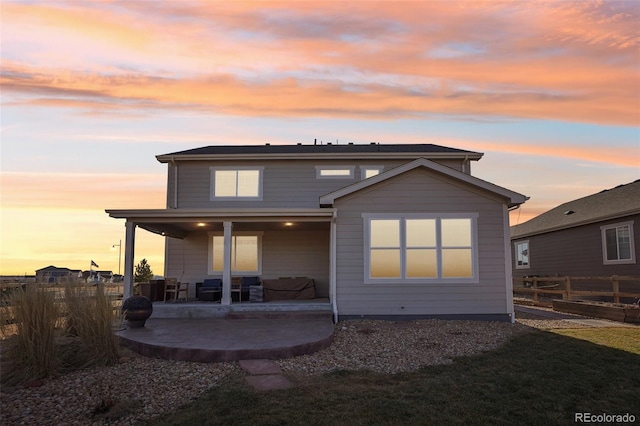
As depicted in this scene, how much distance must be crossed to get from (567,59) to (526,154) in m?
6.07

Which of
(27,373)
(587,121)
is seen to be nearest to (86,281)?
(27,373)

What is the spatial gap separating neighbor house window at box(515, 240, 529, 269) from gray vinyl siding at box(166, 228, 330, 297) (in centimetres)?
1358

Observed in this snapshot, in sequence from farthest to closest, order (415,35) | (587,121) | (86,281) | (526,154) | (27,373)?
(526,154) < (587,121) < (415,35) < (86,281) < (27,373)

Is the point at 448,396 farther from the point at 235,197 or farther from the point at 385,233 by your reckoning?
the point at 235,197

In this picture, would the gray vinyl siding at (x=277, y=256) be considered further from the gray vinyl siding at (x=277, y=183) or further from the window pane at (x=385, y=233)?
the window pane at (x=385, y=233)

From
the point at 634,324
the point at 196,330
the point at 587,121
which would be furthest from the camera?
the point at 587,121

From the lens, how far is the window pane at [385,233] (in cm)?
1184

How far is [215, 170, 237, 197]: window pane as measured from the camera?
51.4ft

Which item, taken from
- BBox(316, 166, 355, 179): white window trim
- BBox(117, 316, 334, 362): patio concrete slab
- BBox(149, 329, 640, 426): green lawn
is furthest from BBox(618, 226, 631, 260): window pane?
BBox(117, 316, 334, 362): patio concrete slab

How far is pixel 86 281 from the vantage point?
7641mm

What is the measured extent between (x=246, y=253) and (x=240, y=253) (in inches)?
7.6

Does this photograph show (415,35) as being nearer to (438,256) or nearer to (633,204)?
(438,256)

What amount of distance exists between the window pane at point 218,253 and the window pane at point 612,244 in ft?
45.8

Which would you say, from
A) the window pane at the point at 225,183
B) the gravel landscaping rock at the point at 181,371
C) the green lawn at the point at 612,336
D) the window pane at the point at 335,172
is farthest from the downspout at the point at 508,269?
the window pane at the point at 225,183
